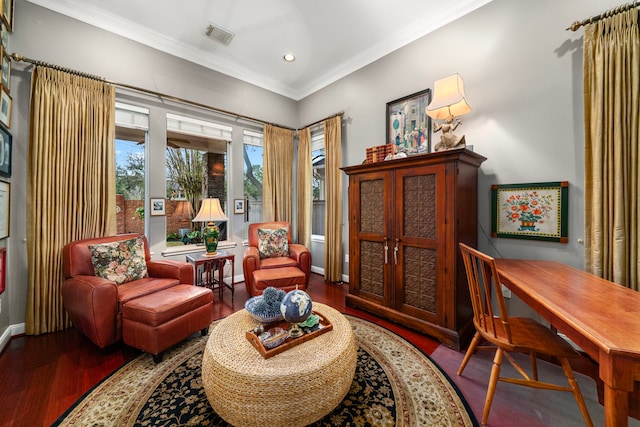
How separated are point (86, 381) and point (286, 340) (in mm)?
1491

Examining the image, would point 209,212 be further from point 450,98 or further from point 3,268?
point 450,98

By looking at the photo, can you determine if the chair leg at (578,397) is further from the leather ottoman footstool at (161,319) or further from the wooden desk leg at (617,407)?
the leather ottoman footstool at (161,319)

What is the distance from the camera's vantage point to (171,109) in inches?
127

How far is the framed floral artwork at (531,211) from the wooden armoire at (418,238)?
0.20m

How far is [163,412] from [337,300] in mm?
2046

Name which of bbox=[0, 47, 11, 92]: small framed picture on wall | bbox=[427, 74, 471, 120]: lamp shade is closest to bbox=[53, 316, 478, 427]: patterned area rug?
bbox=[427, 74, 471, 120]: lamp shade

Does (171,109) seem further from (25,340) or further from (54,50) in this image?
(25,340)

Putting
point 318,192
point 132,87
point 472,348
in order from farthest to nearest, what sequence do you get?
point 318,192, point 132,87, point 472,348

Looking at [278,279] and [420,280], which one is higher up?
[420,280]

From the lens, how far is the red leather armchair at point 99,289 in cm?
191

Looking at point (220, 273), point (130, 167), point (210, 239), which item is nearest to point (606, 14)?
point (210, 239)

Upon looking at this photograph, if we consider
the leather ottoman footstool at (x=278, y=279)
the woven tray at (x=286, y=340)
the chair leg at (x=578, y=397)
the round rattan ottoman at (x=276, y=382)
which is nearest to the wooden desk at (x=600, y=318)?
the chair leg at (x=578, y=397)

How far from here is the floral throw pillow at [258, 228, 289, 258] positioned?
3.44m

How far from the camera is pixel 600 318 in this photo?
1.04 metres
